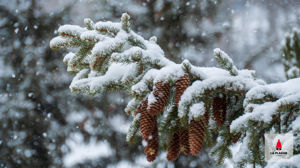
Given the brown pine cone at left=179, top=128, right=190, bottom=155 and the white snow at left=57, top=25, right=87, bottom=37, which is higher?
the white snow at left=57, top=25, right=87, bottom=37

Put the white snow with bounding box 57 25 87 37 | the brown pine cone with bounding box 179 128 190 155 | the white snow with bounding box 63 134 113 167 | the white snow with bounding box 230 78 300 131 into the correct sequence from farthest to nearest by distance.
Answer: the white snow with bounding box 63 134 113 167 → the white snow with bounding box 57 25 87 37 → the brown pine cone with bounding box 179 128 190 155 → the white snow with bounding box 230 78 300 131

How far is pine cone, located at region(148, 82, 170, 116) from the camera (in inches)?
30.5

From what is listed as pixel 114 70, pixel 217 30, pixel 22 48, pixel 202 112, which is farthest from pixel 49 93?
pixel 202 112

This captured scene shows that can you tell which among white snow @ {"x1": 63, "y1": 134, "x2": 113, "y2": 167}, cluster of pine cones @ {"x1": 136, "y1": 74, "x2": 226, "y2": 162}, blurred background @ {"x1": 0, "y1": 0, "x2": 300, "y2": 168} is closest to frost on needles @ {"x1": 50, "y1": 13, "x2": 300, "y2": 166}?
cluster of pine cones @ {"x1": 136, "y1": 74, "x2": 226, "y2": 162}

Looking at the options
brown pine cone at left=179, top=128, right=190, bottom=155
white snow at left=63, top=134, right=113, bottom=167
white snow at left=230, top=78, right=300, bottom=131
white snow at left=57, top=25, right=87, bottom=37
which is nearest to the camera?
white snow at left=230, top=78, right=300, bottom=131

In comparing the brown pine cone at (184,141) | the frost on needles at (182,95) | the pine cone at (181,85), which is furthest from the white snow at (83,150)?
the pine cone at (181,85)

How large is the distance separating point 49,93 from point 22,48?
3.55 ft

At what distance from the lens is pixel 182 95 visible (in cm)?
81

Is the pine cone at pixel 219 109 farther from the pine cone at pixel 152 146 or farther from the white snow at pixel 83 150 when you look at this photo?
the white snow at pixel 83 150

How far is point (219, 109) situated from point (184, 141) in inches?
6.1

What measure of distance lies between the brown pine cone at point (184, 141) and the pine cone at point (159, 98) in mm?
141

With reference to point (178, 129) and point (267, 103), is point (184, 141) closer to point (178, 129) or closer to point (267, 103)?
point (178, 129)

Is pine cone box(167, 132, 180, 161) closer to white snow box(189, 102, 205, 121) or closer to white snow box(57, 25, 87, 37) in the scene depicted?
white snow box(189, 102, 205, 121)

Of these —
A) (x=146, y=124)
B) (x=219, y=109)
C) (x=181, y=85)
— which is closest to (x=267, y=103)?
(x=219, y=109)
